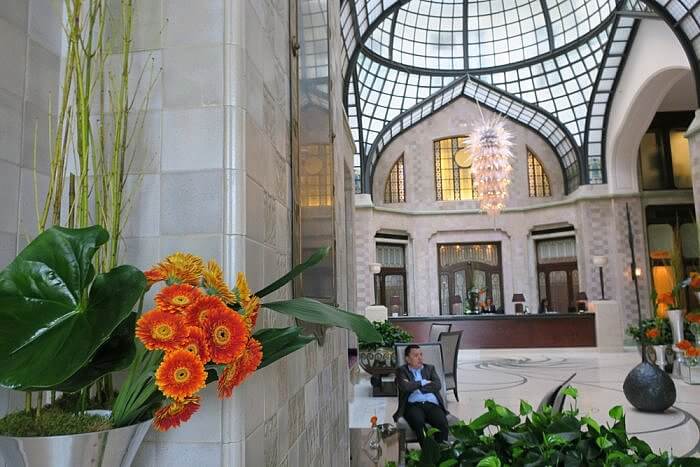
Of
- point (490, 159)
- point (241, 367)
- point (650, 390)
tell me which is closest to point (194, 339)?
point (241, 367)

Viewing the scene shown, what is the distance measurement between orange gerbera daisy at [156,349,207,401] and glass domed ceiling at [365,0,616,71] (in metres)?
15.1

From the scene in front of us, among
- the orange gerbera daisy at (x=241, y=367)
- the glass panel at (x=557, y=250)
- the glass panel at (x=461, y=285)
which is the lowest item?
the orange gerbera daisy at (x=241, y=367)

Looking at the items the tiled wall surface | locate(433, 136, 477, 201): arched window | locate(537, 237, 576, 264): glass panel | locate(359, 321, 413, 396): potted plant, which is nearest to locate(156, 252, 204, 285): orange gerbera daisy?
the tiled wall surface

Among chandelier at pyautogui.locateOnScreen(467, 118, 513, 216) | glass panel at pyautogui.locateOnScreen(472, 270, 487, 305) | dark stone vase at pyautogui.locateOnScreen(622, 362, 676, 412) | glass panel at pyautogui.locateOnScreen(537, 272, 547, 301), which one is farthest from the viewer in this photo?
glass panel at pyautogui.locateOnScreen(472, 270, 487, 305)

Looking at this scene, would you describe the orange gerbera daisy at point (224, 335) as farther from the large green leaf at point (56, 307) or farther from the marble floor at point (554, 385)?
the marble floor at point (554, 385)

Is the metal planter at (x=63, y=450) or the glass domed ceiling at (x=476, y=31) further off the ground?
the glass domed ceiling at (x=476, y=31)

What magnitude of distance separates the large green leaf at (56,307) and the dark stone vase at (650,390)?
6.44 meters

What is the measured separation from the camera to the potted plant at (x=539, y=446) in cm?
86

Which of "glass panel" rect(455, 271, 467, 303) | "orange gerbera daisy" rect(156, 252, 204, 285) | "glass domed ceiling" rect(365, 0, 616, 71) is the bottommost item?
"orange gerbera daisy" rect(156, 252, 204, 285)

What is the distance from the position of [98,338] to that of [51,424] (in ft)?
0.87

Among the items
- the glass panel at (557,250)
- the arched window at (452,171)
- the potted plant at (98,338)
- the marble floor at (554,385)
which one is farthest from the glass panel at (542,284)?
the potted plant at (98,338)

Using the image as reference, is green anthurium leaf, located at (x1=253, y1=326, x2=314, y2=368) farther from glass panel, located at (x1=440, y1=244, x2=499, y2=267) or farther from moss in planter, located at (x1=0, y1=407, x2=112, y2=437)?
glass panel, located at (x1=440, y1=244, x2=499, y2=267)

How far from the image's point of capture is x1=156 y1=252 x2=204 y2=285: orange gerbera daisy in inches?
38.6

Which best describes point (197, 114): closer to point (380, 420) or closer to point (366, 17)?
point (380, 420)
